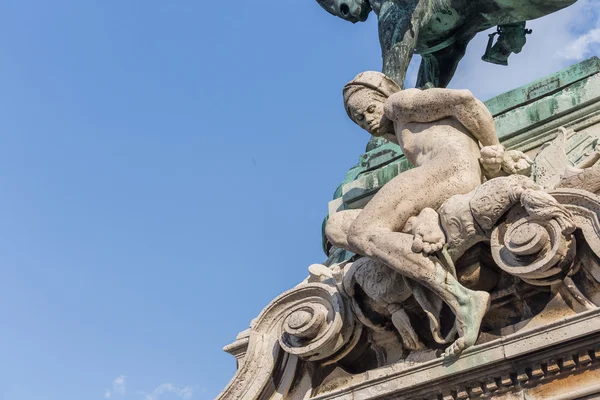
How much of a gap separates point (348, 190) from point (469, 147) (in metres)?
2.13

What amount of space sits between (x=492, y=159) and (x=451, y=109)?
1.79ft

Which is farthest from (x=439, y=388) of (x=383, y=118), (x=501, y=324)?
(x=383, y=118)

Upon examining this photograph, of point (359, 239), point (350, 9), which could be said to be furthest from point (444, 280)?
point (350, 9)

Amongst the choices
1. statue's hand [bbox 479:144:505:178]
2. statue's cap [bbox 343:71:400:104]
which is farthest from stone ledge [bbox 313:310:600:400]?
statue's cap [bbox 343:71:400:104]

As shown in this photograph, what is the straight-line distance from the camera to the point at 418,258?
26.7 ft

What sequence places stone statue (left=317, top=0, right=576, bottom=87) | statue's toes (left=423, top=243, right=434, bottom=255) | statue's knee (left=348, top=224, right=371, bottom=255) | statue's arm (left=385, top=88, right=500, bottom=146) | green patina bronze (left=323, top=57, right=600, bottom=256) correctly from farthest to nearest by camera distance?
stone statue (left=317, top=0, right=576, bottom=87) < green patina bronze (left=323, top=57, right=600, bottom=256) < statue's arm (left=385, top=88, right=500, bottom=146) < statue's knee (left=348, top=224, right=371, bottom=255) < statue's toes (left=423, top=243, right=434, bottom=255)

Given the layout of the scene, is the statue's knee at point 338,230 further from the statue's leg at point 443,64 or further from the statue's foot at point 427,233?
the statue's leg at point 443,64

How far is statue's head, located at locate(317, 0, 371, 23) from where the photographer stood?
47.2 ft

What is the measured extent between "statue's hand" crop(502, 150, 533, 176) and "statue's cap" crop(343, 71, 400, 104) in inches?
53.0

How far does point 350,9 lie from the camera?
14461 millimetres

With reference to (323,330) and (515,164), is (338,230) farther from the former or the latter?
(515,164)

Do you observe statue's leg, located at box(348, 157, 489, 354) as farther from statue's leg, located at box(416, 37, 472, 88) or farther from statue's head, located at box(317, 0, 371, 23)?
statue's head, located at box(317, 0, 371, 23)

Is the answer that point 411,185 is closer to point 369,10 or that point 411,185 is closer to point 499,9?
point 499,9

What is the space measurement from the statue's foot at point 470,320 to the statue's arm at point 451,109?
5.15ft
